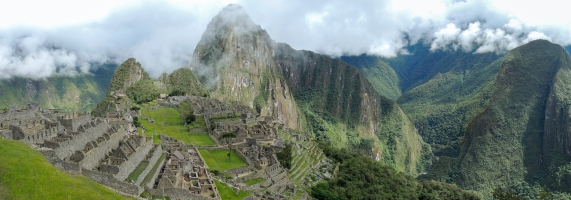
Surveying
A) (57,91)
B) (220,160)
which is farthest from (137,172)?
(57,91)

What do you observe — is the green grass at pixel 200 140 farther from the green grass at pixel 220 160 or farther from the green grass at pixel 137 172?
the green grass at pixel 137 172

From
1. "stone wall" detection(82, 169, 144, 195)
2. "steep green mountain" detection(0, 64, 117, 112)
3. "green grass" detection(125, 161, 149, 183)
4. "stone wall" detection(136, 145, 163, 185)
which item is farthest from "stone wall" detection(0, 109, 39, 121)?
"steep green mountain" detection(0, 64, 117, 112)

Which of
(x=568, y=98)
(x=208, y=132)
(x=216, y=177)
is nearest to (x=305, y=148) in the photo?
(x=208, y=132)

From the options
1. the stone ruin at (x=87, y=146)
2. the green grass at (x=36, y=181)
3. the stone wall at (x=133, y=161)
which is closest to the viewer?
the green grass at (x=36, y=181)

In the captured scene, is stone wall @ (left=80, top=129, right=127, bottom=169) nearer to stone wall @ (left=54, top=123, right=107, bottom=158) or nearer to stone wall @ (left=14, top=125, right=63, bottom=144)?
stone wall @ (left=54, top=123, right=107, bottom=158)

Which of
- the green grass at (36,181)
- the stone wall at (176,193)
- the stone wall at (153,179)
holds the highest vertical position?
the green grass at (36,181)

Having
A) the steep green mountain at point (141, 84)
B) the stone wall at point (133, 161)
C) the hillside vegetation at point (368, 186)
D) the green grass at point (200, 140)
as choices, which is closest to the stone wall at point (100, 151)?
Answer: the stone wall at point (133, 161)
